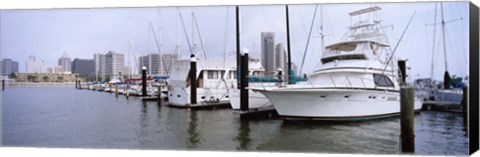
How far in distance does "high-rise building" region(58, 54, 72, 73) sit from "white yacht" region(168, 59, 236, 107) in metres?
4.63

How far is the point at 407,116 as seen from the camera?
6.11 metres

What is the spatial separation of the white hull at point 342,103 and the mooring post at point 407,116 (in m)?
2.65

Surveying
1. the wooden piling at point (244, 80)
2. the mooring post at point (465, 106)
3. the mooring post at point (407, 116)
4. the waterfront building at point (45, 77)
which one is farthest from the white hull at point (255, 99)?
the mooring post at point (465, 106)

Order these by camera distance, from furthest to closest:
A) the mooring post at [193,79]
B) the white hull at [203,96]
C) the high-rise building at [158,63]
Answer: the white hull at [203,96], the mooring post at [193,79], the high-rise building at [158,63]

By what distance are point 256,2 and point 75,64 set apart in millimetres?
4195

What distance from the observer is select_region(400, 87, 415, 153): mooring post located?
6051 mm

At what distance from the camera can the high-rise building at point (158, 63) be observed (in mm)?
11422

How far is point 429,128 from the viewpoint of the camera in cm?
773

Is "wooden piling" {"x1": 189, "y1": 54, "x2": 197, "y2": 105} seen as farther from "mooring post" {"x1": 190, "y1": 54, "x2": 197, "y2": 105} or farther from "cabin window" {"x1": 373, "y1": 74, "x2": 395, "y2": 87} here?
"cabin window" {"x1": 373, "y1": 74, "x2": 395, "y2": 87}

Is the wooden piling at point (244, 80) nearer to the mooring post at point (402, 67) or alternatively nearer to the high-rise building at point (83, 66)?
the high-rise building at point (83, 66)

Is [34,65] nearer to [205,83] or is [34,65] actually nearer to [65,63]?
[65,63]

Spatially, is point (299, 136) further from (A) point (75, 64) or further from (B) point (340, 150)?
(A) point (75, 64)

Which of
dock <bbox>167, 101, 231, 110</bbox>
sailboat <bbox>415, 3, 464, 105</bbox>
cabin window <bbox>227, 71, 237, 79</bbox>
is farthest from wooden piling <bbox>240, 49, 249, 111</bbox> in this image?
sailboat <bbox>415, 3, 464, 105</bbox>

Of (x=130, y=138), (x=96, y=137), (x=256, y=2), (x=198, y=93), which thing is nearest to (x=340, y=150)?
(x=256, y=2)
